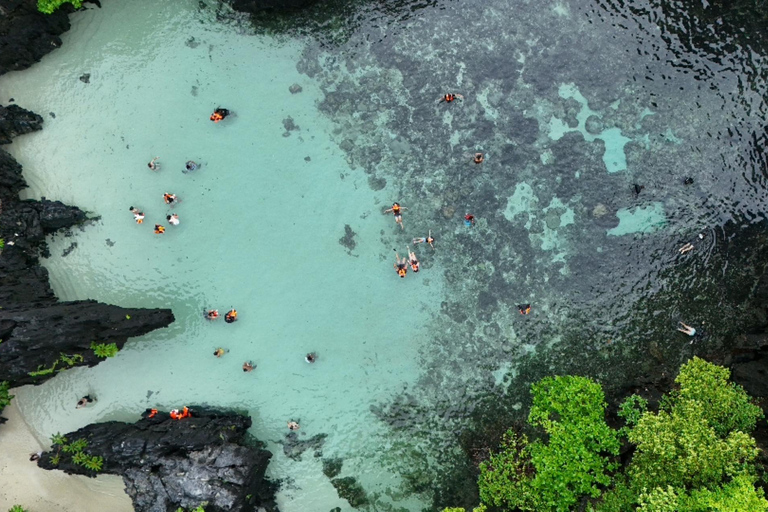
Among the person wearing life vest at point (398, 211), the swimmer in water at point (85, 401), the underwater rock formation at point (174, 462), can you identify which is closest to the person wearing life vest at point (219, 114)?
the person wearing life vest at point (398, 211)

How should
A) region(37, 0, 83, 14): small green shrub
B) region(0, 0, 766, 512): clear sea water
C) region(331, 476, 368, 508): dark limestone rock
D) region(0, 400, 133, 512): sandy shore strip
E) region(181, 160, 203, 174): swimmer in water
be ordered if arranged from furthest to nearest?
1. region(331, 476, 368, 508): dark limestone rock
2. region(0, 0, 766, 512): clear sea water
3. region(181, 160, 203, 174): swimmer in water
4. region(0, 400, 133, 512): sandy shore strip
5. region(37, 0, 83, 14): small green shrub

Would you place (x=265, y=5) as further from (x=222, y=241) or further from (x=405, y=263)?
(x=405, y=263)

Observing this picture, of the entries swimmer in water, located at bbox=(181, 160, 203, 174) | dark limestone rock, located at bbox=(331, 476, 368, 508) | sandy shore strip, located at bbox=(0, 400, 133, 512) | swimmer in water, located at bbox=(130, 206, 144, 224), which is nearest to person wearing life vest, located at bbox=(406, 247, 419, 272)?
dark limestone rock, located at bbox=(331, 476, 368, 508)

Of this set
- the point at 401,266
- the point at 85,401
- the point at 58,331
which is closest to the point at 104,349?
the point at 58,331

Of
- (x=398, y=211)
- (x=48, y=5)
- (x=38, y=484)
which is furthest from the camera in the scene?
(x=398, y=211)

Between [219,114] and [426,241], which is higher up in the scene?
[219,114]

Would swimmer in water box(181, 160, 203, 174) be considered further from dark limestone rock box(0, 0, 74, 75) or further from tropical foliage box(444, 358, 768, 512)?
tropical foliage box(444, 358, 768, 512)
